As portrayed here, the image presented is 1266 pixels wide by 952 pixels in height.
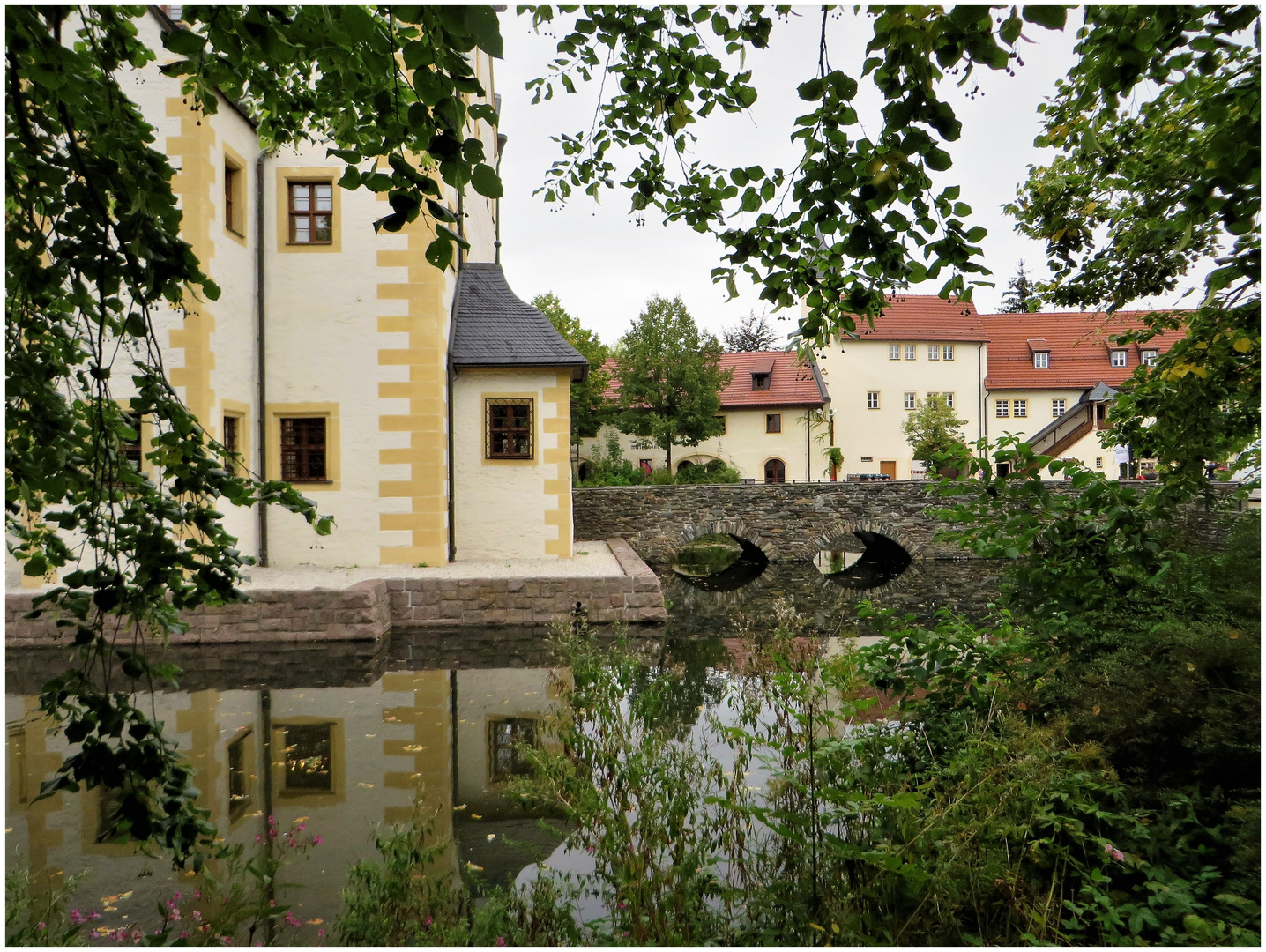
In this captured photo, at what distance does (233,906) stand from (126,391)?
9.49 metres

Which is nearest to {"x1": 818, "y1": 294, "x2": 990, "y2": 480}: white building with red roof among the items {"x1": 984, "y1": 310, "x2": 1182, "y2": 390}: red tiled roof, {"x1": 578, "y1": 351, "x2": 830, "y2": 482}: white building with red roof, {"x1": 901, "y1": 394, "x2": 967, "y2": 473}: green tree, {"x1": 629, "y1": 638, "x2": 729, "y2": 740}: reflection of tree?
{"x1": 901, "y1": 394, "x2": 967, "y2": 473}: green tree

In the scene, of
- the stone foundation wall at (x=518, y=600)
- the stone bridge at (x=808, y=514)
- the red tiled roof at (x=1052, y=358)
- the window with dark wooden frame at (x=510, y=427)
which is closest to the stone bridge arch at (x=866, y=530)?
the stone bridge at (x=808, y=514)

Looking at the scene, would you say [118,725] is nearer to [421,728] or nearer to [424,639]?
[421,728]

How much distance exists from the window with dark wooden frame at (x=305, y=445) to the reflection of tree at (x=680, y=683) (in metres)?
6.13

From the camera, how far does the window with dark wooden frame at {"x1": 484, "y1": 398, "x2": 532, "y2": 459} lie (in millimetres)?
13078

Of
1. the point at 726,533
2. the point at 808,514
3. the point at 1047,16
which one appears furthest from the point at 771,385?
the point at 1047,16

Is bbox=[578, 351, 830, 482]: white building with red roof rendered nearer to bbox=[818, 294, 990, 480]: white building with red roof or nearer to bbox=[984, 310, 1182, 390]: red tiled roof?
bbox=[818, 294, 990, 480]: white building with red roof

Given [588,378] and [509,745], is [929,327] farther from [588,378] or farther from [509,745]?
[509,745]

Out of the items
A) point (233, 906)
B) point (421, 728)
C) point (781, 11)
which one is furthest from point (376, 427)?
point (781, 11)

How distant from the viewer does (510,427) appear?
13.1 metres

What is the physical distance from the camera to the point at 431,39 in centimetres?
150

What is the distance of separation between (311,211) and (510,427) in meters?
4.43

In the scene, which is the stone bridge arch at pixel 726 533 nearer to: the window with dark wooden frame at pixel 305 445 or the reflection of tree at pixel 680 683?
A: the reflection of tree at pixel 680 683

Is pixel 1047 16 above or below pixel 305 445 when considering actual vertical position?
above
